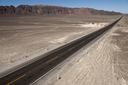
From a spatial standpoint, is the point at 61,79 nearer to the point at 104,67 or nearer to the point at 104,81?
the point at 104,81

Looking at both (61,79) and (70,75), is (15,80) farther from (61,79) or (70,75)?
(70,75)

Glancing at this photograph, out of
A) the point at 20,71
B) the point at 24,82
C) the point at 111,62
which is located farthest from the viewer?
the point at 111,62

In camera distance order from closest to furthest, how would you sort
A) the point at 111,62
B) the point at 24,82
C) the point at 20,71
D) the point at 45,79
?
the point at 24,82, the point at 45,79, the point at 20,71, the point at 111,62

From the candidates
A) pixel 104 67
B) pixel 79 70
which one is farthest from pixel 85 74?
pixel 104 67

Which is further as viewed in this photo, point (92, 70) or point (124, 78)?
point (92, 70)

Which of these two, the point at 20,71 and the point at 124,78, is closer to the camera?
the point at 124,78

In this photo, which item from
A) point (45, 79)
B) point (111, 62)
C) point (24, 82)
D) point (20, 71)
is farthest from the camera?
point (111, 62)

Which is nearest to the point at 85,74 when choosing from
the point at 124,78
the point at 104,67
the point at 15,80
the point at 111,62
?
the point at 104,67

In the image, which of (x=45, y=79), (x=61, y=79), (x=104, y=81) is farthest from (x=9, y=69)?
(x=104, y=81)
